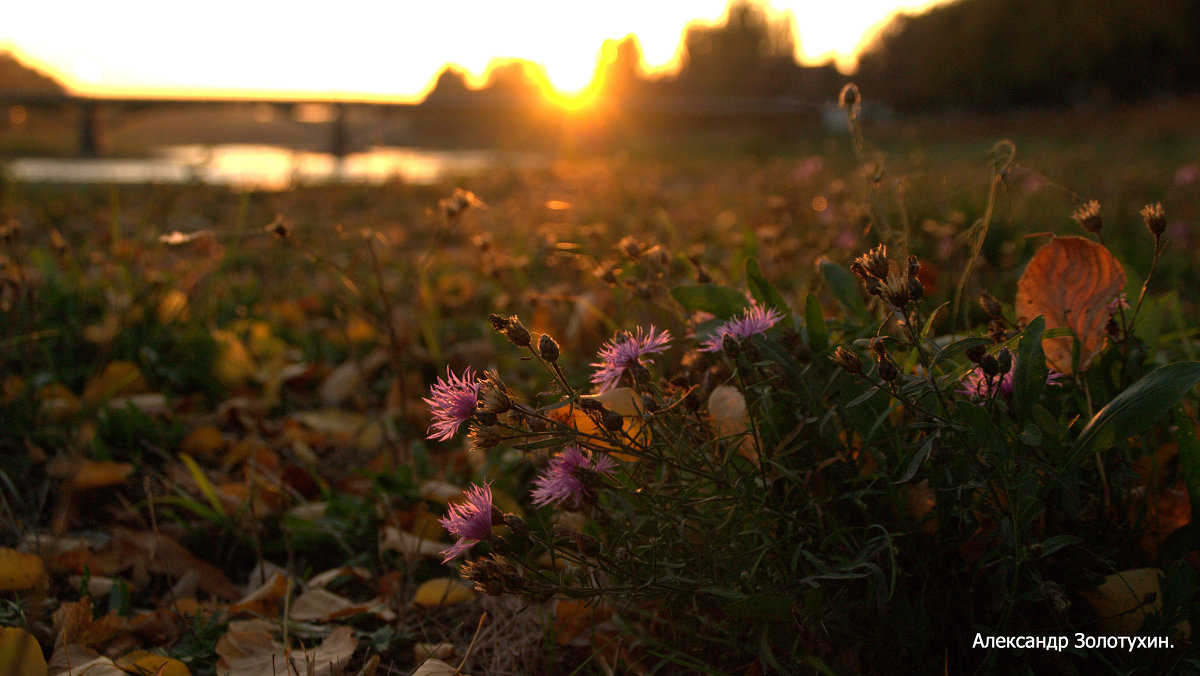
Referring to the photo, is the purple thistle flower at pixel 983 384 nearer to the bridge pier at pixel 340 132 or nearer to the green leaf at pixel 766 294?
the green leaf at pixel 766 294

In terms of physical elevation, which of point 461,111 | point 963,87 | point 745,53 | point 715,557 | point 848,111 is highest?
point 745,53

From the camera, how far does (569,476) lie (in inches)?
32.9

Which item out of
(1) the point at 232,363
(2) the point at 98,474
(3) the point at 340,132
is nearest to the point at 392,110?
(3) the point at 340,132

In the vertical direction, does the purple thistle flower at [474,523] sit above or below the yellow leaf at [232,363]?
above

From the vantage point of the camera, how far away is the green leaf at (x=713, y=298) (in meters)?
1.06

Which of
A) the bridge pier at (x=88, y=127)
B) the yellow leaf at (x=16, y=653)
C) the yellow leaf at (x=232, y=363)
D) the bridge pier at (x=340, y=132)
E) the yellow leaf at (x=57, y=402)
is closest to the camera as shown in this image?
the yellow leaf at (x=16, y=653)

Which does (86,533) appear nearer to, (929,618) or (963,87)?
(929,618)

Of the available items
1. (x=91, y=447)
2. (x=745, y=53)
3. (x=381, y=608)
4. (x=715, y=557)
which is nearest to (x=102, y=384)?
(x=91, y=447)

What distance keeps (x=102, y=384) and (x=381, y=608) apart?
3.25 feet

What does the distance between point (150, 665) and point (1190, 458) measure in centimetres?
125

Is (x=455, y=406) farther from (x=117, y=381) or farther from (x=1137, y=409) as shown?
(x=117, y=381)

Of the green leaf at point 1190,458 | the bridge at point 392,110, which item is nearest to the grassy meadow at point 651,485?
the green leaf at point 1190,458

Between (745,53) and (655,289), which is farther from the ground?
(745,53)

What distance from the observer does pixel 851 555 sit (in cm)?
87
